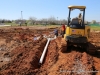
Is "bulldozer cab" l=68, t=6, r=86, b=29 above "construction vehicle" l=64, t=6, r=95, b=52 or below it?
above

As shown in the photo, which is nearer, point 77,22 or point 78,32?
point 78,32

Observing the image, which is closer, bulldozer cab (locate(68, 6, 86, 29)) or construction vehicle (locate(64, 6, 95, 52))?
construction vehicle (locate(64, 6, 95, 52))

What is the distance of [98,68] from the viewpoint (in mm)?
9586

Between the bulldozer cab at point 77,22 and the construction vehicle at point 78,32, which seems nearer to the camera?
the construction vehicle at point 78,32

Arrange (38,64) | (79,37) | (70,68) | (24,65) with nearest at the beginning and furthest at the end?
(70,68) < (24,65) < (38,64) < (79,37)

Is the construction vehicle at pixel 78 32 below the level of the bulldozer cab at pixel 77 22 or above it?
below

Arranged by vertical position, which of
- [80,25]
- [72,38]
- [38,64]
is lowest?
[38,64]

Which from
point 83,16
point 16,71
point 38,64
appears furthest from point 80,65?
point 83,16

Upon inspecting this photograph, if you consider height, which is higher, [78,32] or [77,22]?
[77,22]

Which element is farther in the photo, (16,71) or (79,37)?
(79,37)

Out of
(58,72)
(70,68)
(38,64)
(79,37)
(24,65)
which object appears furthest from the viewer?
(79,37)

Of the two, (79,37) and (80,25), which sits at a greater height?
(80,25)

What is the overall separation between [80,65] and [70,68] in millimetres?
818

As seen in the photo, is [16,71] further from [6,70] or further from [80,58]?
[80,58]
